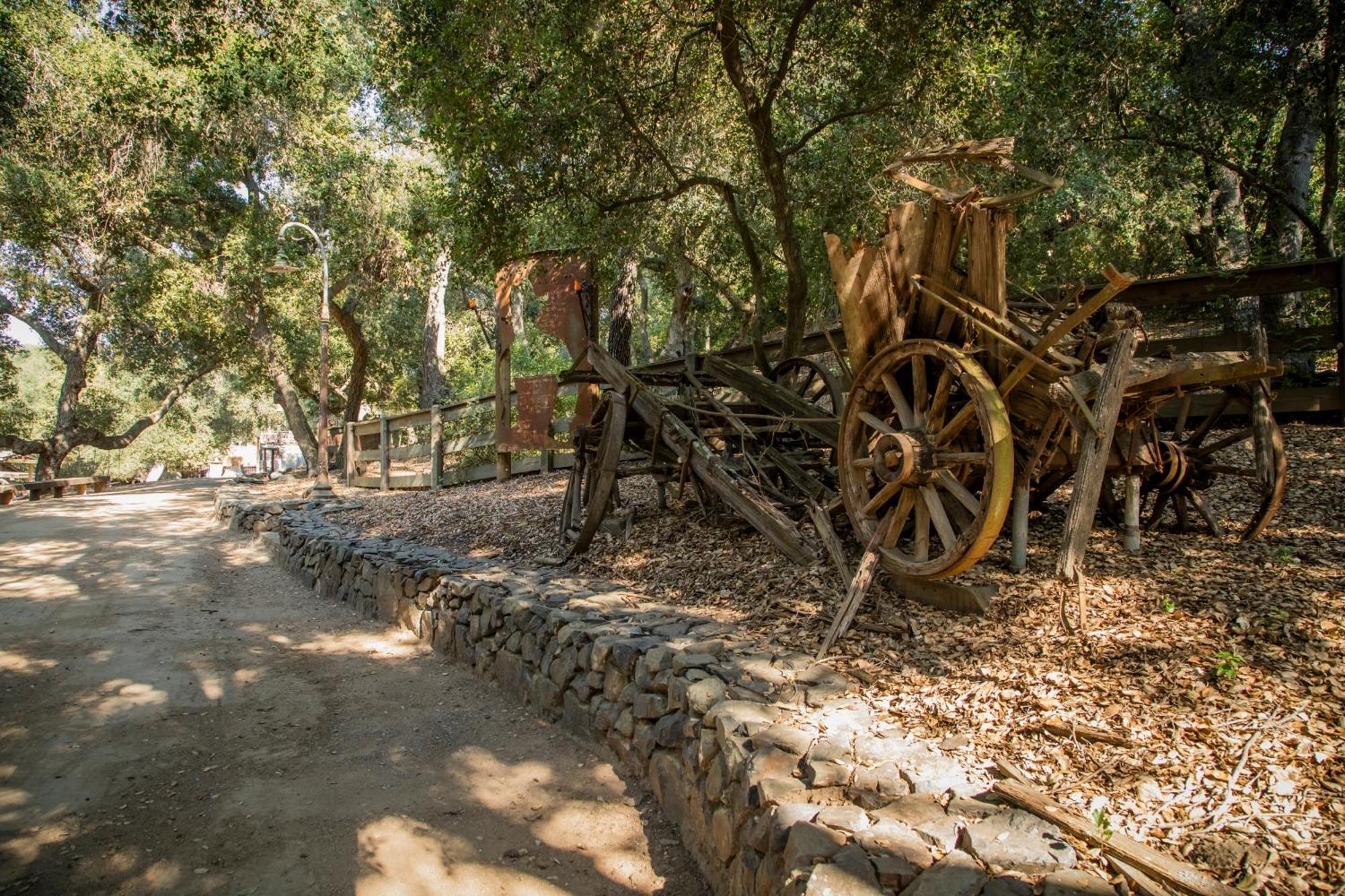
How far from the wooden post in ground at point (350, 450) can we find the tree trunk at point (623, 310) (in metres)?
6.50

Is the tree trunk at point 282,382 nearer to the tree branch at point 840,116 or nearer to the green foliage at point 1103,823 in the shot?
the tree branch at point 840,116

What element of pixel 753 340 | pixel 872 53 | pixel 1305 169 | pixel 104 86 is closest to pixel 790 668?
pixel 753 340

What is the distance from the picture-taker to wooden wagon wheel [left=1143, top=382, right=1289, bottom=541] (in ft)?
12.7

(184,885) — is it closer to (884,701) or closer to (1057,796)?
(884,701)

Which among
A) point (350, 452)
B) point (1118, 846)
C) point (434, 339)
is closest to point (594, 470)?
point (1118, 846)

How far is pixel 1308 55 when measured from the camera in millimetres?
7020

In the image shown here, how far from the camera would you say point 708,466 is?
5680mm

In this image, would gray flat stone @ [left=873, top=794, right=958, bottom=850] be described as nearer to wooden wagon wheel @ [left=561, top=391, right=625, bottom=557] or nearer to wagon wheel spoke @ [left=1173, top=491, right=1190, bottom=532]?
→ wagon wheel spoke @ [left=1173, top=491, right=1190, bottom=532]

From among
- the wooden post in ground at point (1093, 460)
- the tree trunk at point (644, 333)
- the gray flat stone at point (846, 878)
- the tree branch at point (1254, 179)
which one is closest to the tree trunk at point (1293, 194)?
the tree branch at point (1254, 179)

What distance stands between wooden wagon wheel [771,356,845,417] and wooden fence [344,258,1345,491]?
751 millimetres

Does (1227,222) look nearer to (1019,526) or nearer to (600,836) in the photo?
(1019,526)

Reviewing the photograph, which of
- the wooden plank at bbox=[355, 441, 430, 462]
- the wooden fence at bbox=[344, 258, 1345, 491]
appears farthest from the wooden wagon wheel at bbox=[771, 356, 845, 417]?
the wooden plank at bbox=[355, 441, 430, 462]

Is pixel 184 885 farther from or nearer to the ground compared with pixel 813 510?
nearer to the ground

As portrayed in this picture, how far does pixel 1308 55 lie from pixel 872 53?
12.7 ft
